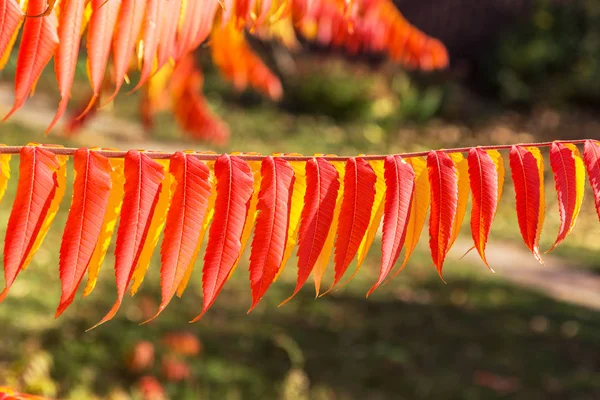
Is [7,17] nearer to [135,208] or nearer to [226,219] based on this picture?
[135,208]

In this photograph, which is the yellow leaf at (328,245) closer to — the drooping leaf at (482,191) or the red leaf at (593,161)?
the drooping leaf at (482,191)

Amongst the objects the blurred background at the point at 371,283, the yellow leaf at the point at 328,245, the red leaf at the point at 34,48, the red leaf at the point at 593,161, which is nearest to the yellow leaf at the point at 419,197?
the yellow leaf at the point at 328,245

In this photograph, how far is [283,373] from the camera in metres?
5.04

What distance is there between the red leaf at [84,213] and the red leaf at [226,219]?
175 millimetres

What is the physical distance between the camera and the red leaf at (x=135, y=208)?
126 centimetres

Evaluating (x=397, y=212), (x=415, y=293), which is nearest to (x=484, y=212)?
(x=397, y=212)

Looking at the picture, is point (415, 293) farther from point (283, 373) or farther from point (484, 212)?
point (484, 212)

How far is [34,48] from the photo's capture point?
1279mm

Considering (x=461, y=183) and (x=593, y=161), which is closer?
(x=593, y=161)

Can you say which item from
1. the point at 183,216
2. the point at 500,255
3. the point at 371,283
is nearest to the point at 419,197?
the point at 183,216

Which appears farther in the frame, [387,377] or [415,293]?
[415,293]

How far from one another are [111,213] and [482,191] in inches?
24.6

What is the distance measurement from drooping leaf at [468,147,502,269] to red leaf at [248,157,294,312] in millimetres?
321

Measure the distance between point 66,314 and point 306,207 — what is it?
A: 14.2ft
